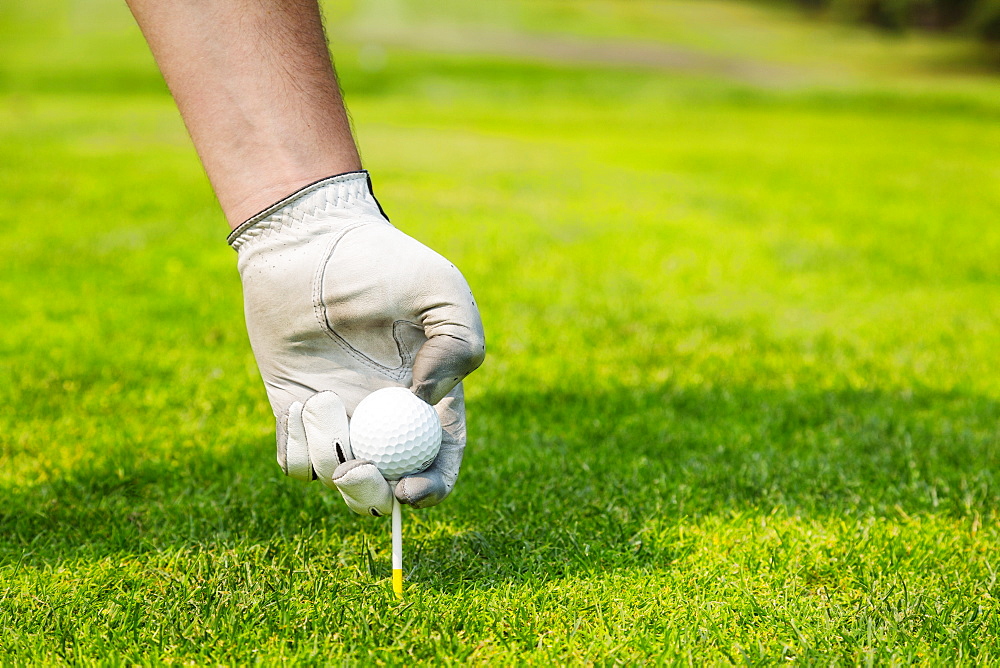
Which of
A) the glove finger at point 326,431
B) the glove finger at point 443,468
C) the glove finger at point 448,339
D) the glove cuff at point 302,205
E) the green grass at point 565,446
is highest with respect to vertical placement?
the glove cuff at point 302,205

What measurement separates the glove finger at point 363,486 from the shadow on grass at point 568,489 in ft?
1.16

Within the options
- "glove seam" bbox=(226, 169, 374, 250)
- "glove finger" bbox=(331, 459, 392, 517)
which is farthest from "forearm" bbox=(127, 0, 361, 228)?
"glove finger" bbox=(331, 459, 392, 517)

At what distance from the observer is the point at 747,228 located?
8.44m

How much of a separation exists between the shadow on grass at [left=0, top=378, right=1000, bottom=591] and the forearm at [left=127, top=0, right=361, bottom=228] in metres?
1.13

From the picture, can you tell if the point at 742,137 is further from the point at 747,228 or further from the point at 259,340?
the point at 259,340

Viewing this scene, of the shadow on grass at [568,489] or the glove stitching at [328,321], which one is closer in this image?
the glove stitching at [328,321]

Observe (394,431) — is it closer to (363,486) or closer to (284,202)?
(363,486)

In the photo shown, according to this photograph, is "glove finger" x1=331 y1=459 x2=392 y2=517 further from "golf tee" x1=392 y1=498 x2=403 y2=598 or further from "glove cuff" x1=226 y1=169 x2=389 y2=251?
"glove cuff" x1=226 y1=169 x2=389 y2=251

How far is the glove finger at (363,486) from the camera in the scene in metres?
2.20

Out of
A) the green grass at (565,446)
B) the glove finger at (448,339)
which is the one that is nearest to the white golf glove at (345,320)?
the glove finger at (448,339)

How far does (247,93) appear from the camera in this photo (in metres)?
2.21

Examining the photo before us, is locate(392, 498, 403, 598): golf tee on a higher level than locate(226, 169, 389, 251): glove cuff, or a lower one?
lower

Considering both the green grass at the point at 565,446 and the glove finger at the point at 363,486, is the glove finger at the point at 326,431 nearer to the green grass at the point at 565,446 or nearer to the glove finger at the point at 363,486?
the glove finger at the point at 363,486

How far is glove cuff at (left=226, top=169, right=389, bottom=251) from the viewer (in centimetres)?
225
